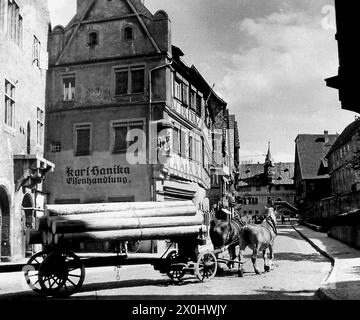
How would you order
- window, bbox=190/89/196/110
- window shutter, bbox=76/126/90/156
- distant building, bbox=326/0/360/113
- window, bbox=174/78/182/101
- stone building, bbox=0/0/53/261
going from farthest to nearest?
1. window, bbox=190/89/196/110
2. window, bbox=174/78/182/101
3. window shutter, bbox=76/126/90/156
4. stone building, bbox=0/0/53/261
5. distant building, bbox=326/0/360/113

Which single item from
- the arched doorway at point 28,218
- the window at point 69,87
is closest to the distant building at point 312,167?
the window at point 69,87

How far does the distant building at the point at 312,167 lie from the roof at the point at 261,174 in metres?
26.9

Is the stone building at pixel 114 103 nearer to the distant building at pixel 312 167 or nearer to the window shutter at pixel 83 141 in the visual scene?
the window shutter at pixel 83 141

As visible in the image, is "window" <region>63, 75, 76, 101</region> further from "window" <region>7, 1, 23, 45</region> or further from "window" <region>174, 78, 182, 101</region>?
"window" <region>174, 78, 182, 101</region>

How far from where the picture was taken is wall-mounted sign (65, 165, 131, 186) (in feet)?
62.3

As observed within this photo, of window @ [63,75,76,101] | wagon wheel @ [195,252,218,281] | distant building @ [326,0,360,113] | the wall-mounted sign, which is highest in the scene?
window @ [63,75,76,101]

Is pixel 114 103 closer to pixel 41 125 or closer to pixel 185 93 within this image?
pixel 41 125

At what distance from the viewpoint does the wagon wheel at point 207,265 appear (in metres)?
10.9

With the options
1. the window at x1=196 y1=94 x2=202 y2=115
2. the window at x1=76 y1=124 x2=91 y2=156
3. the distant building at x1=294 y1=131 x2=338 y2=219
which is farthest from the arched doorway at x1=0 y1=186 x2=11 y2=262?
the distant building at x1=294 y1=131 x2=338 y2=219

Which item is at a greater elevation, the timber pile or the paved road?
the timber pile

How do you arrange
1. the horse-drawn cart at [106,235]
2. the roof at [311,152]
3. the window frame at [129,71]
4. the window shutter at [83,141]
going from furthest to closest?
1. the roof at [311,152]
2. the window frame at [129,71]
3. the window shutter at [83,141]
4. the horse-drawn cart at [106,235]

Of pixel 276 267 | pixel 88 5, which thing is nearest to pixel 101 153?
pixel 88 5

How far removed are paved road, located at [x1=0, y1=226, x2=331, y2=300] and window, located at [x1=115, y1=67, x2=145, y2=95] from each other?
9.46 metres

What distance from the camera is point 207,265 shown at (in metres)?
11.0
